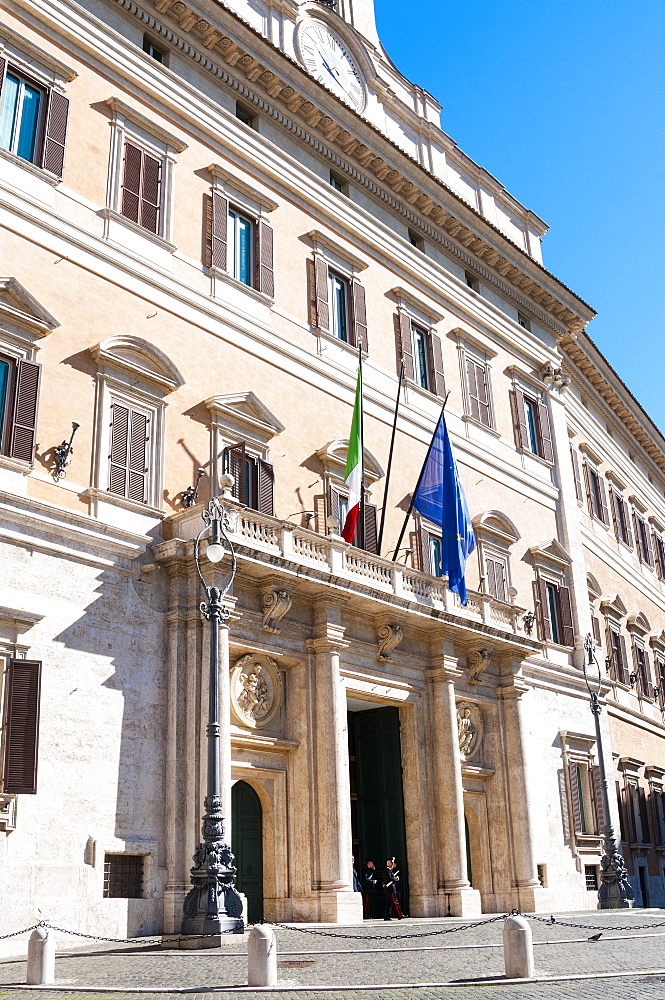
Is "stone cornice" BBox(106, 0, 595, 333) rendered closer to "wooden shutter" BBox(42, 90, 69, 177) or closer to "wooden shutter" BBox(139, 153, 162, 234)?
"wooden shutter" BBox(139, 153, 162, 234)

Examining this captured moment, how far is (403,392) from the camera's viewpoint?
23984 mm

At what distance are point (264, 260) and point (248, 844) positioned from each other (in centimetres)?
1068

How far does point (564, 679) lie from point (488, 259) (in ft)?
36.1

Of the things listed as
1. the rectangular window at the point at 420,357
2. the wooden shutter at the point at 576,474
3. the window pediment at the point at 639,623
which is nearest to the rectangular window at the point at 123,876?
the rectangular window at the point at 420,357

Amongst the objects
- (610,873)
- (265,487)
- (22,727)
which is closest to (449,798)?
(610,873)

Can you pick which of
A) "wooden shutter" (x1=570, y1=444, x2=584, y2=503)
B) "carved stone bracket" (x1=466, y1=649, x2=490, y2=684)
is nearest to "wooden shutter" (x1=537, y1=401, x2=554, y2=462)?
"wooden shutter" (x1=570, y1=444, x2=584, y2=503)

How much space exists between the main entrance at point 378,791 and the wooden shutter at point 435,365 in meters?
8.02

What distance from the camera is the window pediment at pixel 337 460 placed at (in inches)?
810

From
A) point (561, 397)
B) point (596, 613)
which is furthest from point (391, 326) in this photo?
point (596, 613)

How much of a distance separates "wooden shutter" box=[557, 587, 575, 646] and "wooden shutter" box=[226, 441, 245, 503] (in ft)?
38.1

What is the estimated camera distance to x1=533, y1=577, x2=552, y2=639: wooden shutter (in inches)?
1033

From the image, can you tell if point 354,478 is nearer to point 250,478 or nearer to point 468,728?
point 250,478

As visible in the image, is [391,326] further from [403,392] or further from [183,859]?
[183,859]

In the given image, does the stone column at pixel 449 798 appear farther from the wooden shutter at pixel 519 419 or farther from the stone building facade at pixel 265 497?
the wooden shutter at pixel 519 419
